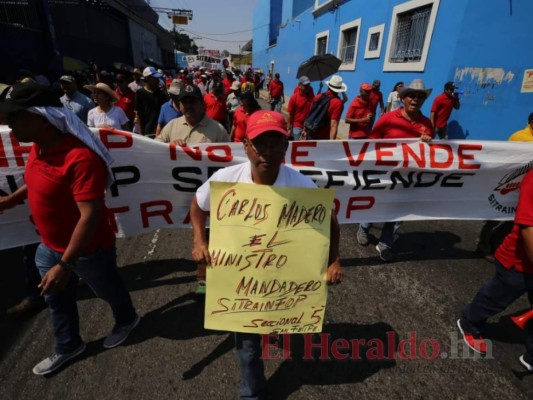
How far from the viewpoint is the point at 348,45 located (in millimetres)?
13750

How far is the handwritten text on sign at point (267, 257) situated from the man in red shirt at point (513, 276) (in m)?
1.37

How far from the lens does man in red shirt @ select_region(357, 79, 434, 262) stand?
3320 mm

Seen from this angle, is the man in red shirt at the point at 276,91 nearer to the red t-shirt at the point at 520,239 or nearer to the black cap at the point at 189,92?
the black cap at the point at 189,92

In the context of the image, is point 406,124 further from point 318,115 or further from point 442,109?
point 442,109

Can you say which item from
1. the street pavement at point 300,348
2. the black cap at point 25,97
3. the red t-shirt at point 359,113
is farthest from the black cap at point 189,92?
the red t-shirt at point 359,113

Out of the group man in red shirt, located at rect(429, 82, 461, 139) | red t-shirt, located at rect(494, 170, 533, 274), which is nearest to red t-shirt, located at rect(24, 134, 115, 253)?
red t-shirt, located at rect(494, 170, 533, 274)

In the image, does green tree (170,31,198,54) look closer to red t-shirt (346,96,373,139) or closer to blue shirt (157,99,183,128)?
red t-shirt (346,96,373,139)

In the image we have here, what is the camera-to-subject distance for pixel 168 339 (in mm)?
2572

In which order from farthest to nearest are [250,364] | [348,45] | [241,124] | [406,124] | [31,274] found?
[348,45] → [241,124] → [406,124] → [31,274] → [250,364]

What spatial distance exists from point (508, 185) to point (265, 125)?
11.2ft

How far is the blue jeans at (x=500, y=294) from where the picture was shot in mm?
2234

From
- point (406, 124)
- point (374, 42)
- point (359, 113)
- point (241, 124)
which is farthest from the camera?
point (374, 42)

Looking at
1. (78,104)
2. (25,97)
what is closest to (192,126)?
(25,97)

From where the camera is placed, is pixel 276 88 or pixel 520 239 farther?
pixel 276 88
